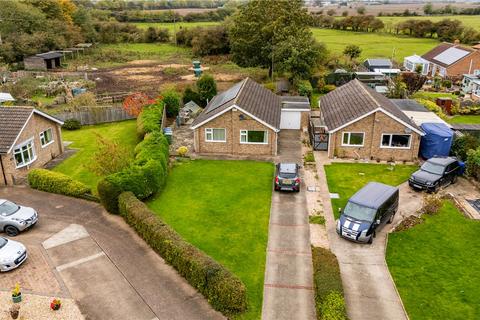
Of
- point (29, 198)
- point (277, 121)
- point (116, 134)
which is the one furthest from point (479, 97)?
point (29, 198)

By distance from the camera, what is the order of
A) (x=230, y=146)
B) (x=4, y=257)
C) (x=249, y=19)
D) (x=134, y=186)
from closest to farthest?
(x=4, y=257) → (x=134, y=186) → (x=230, y=146) → (x=249, y=19)

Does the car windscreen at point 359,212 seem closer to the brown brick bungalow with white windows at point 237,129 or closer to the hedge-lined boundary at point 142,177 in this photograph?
the hedge-lined boundary at point 142,177

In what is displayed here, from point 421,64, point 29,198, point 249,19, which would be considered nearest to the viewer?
point 29,198

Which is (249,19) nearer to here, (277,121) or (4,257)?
(277,121)

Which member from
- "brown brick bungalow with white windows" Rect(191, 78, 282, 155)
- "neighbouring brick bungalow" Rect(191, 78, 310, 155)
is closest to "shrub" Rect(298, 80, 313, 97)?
"neighbouring brick bungalow" Rect(191, 78, 310, 155)

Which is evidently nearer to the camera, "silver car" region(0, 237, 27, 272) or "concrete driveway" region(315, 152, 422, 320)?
"concrete driveway" region(315, 152, 422, 320)

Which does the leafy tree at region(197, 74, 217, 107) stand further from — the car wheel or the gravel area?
the gravel area

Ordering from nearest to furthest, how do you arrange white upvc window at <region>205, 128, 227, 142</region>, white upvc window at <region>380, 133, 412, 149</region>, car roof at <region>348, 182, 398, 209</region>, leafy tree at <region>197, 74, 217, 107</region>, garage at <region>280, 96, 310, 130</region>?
car roof at <region>348, 182, 398, 209</region>, white upvc window at <region>380, 133, 412, 149</region>, white upvc window at <region>205, 128, 227, 142</region>, garage at <region>280, 96, 310, 130</region>, leafy tree at <region>197, 74, 217, 107</region>
